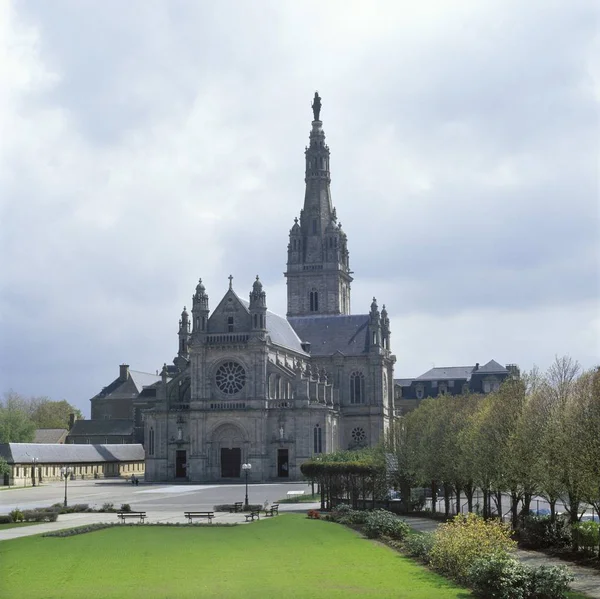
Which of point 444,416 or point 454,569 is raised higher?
point 444,416

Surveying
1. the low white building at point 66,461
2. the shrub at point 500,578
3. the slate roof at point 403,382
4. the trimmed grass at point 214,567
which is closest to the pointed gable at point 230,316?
→ the low white building at point 66,461

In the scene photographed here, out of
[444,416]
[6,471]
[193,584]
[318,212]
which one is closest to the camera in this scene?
[193,584]

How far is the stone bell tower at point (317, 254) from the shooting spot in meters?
127

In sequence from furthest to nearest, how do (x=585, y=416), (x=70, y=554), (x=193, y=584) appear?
1. (x=70, y=554)
2. (x=585, y=416)
3. (x=193, y=584)

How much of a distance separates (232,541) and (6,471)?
65.3 m

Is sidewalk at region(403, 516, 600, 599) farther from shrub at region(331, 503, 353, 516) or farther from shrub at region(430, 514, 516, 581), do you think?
shrub at region(331, 503, 353, 516)

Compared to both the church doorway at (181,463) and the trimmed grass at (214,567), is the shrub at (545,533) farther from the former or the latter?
the church doorway at (181,463)

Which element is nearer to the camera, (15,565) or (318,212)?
(15,565)

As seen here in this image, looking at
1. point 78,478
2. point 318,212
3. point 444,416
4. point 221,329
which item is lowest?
point 78,478

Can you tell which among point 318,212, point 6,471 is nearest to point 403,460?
point 6,471

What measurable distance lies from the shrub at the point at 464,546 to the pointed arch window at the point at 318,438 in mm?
67304

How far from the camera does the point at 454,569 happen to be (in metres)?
27.5

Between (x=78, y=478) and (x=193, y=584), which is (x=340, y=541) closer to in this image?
(x=193, y=584)

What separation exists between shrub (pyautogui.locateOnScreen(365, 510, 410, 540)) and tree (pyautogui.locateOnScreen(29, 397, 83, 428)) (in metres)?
126
